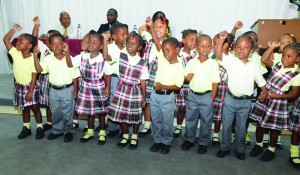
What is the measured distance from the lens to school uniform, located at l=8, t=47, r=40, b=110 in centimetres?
310

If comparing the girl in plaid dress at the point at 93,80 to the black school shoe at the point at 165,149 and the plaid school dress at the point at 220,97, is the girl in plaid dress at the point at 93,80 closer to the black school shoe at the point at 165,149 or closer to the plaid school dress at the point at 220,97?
the black school shoe at the point at 165,149

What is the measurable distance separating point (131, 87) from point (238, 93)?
1065mm

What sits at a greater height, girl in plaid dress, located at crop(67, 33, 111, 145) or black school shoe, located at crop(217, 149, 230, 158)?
girl in plaid dress, located at crop(67, 33, 111, 145)

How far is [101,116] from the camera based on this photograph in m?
3.15

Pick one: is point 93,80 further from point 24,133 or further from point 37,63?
point 24,133

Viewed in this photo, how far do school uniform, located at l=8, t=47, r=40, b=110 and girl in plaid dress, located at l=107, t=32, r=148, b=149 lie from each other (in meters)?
0.93

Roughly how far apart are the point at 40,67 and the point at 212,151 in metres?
2.05

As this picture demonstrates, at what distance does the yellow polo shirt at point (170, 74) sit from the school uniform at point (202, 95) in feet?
0.45

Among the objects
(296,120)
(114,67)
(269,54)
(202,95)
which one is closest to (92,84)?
(114,67)

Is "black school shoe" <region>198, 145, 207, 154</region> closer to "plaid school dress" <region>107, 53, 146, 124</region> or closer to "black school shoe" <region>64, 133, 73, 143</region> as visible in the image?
"plaid school dress" <region>107, 53, 146, 124</region>

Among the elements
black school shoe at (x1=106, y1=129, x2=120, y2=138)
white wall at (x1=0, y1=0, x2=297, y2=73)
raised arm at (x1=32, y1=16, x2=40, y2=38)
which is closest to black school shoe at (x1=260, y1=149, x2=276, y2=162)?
black school shoe at (x1=106, y1=129, x2=120, y2=138)

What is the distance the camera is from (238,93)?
8.91ft

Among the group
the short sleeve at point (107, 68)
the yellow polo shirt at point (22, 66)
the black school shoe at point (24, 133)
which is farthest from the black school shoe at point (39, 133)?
the short sleeve at point (107, 68)

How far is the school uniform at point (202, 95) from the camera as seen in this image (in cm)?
278
